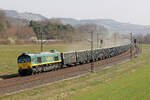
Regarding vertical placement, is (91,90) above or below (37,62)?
below

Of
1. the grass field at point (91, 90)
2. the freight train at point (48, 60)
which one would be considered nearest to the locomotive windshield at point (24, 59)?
the freight train at point (48, 60)

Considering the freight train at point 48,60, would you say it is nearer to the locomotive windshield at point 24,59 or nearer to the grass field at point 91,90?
the locomotive windshield at point 24,59

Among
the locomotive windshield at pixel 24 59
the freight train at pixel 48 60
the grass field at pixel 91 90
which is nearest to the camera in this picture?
the grass field at pixel 91 90

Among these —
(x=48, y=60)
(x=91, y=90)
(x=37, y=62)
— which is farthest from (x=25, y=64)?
(x=91, y=90)

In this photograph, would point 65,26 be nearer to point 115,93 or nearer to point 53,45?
point 53,45

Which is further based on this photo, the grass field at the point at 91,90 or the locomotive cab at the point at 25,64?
the locomotive cab at the point at 25,64

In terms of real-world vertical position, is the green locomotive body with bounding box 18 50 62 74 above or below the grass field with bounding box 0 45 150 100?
above

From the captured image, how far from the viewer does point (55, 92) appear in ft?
83.8

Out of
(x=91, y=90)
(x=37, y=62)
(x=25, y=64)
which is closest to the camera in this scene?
(x=91, y=90)

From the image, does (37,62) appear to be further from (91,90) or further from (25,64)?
(91,90)

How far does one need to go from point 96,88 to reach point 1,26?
2347 inches

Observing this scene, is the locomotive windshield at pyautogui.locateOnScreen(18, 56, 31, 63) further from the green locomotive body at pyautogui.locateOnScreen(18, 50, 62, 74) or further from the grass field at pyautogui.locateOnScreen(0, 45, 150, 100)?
the grass field at pyautogui.locateOnScreen(0, 45, 150, 100)

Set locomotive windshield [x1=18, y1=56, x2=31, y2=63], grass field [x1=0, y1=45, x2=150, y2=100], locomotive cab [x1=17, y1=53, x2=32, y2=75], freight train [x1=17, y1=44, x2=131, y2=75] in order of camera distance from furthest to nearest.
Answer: freight train [x1=17, y1=44, x2=131, y2=75] < locomotive windshield [x1=18, y1=56, x2=31, y2=63] < locomotive cab [x1=17, y1=53, x2=32, y2=75] < grass field [x1=0, y1=45, x2=150, y2=100]

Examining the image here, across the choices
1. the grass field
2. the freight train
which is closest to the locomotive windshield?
the freight train
